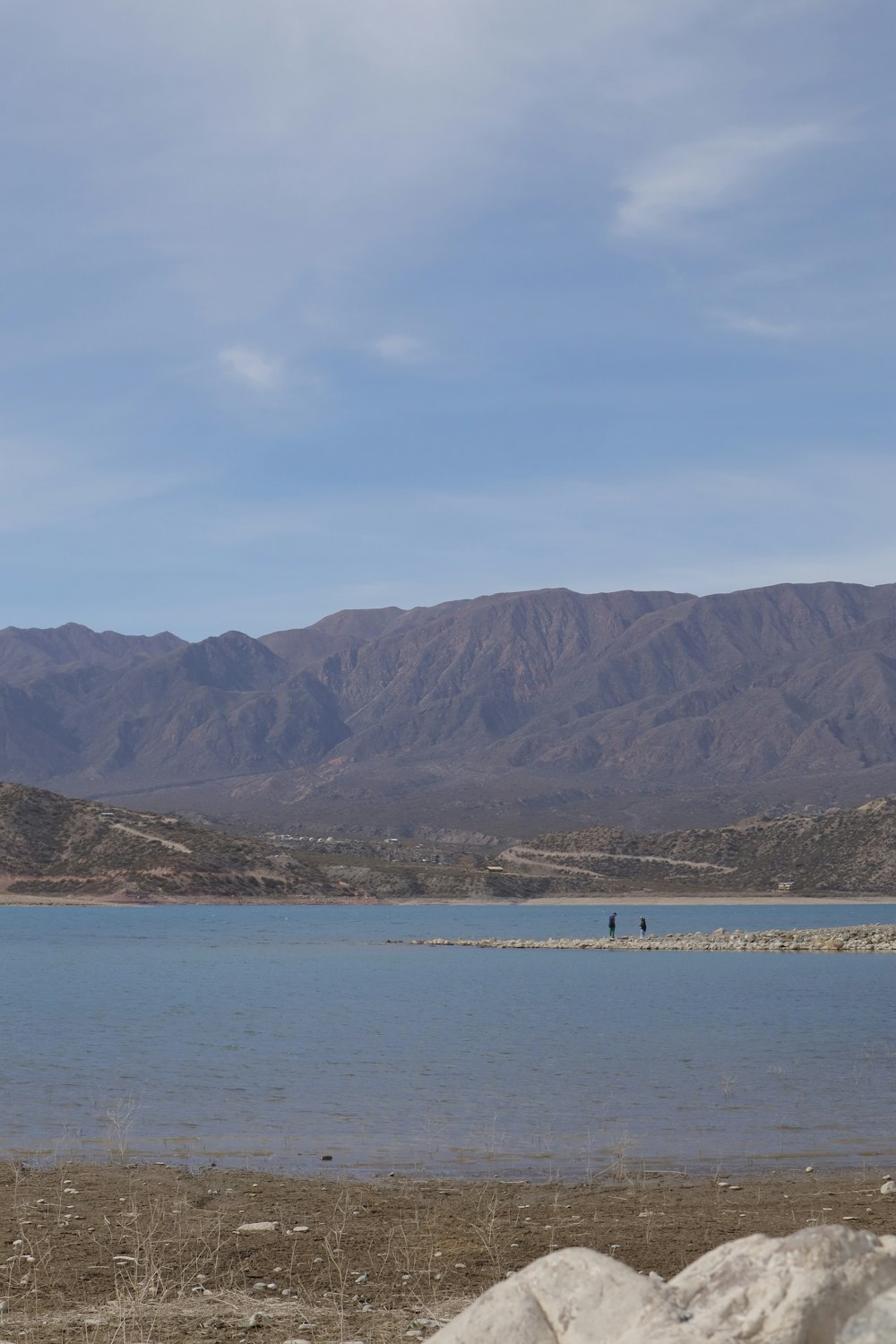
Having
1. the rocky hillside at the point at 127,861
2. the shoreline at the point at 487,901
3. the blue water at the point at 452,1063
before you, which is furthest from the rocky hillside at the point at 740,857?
the blue water at the point at 452,1063

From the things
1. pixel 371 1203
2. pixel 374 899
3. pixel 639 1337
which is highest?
pixel 639 1337

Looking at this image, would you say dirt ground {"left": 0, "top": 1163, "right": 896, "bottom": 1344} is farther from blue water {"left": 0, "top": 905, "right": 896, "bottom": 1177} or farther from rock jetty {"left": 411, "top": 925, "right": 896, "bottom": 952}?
rock jetty {"left": 411, "top": 925, "right": 896, "bottom": 952}

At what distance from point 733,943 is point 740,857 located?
9161cm

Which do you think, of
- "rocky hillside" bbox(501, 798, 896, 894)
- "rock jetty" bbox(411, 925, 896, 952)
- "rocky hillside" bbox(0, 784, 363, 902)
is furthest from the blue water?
"rocky hillside" bbox(501, 798, 896, 894)

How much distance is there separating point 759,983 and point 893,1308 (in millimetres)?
48544

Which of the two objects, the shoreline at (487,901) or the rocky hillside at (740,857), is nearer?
the shoreline at (487,901)

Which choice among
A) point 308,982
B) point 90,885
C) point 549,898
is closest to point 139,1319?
point 308,982

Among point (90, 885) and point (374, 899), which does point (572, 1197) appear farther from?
point (374, 899)

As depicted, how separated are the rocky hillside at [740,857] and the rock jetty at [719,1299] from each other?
14123 centimetres

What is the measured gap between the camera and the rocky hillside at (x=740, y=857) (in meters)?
147

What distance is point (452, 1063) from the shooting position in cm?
2820

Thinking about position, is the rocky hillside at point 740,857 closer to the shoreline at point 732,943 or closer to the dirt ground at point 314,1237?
the shoreline at point 732,943

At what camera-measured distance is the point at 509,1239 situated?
12.7 m

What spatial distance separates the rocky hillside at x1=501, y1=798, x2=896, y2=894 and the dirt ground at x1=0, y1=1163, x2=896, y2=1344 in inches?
5183
